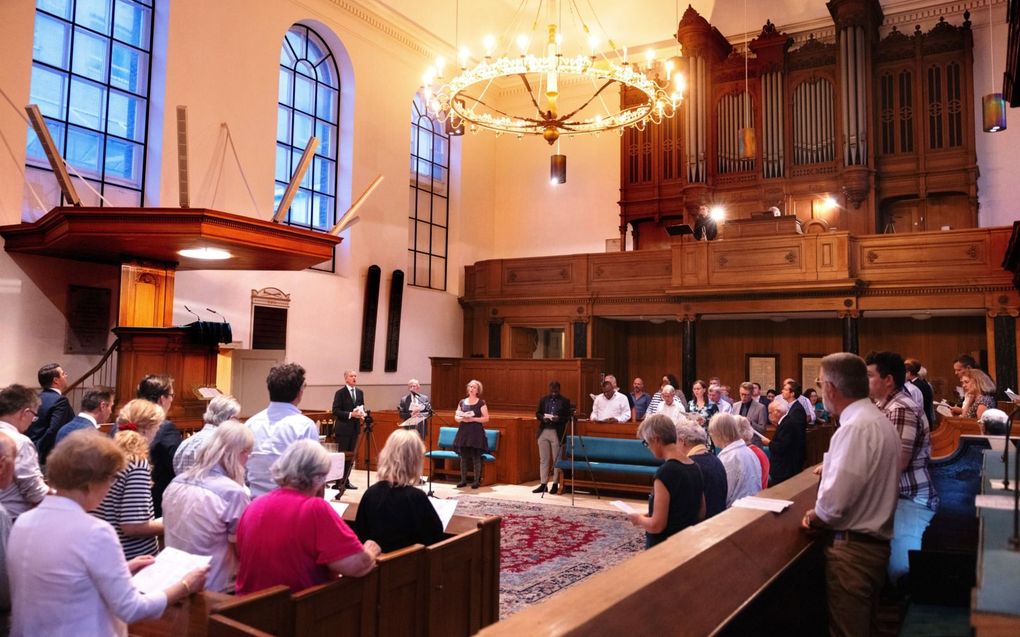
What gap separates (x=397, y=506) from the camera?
9.96 ft

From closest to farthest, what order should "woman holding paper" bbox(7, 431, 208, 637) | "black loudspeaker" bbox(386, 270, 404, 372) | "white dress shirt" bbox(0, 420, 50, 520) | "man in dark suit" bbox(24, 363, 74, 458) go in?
"woman holding paper" bbox(7, 431, 208, 637) → "white dress shirt" bbox(0, 420, 50, 520) → "man in dark suit" bbox(24, 363, 74, 458) → "black loudspeaker" bbox(386, 270, 404, 372)

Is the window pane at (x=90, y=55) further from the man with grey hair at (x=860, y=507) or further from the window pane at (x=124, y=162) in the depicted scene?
the man with grey hair at (x=860, y=507)

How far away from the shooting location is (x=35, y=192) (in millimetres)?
8859

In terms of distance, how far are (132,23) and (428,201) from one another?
238 inches

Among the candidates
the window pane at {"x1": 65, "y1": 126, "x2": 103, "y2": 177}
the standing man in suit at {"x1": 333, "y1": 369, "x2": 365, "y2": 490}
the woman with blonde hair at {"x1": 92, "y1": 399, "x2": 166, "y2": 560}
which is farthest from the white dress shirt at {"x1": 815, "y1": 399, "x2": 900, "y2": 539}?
the window pane at {"x1": 65, "y1": 126, "x2": 103, "y2": 177}

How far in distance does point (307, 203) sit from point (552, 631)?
11539 millimetres

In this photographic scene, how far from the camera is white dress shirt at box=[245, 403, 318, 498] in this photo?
137 inches

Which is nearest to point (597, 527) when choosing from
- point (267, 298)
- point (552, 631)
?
point (552, 631)

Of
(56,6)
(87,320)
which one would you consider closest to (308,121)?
(56,6)

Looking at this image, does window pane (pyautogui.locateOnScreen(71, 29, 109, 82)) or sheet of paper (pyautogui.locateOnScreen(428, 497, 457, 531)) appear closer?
sheet of paper (pyautogui.locateOnScreen(428, 497, 457, 531))

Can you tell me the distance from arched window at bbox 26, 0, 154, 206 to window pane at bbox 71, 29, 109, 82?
0.01 metres

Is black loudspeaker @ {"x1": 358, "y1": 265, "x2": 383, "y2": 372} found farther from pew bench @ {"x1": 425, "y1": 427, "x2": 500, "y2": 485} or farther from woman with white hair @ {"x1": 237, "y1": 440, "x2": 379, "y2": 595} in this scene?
woman with white hair @ {"x1": 237, "y1": 440, "x2": 379, "y2": 595}

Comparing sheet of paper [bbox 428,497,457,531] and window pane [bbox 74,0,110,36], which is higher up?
window pane [bbox 74,0,110,36]

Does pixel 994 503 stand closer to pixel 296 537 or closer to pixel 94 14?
pixel 296 537
